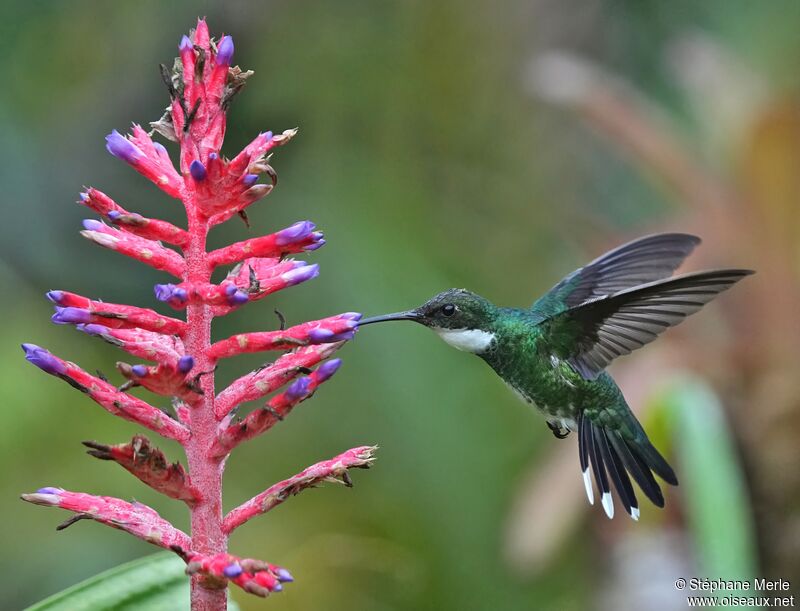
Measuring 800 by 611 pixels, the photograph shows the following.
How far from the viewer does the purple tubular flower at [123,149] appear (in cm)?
183

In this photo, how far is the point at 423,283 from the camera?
4746 mm

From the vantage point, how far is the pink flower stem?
5.74 feet

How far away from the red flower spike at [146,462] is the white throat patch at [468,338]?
105 centimetres

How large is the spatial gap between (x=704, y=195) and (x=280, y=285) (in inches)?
108

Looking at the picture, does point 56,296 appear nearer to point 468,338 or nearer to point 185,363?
point 185,363

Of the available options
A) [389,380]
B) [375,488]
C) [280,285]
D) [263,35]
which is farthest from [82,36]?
[280,285]

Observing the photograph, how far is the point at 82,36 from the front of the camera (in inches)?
199

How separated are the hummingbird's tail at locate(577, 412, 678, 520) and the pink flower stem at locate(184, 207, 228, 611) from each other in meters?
1.17

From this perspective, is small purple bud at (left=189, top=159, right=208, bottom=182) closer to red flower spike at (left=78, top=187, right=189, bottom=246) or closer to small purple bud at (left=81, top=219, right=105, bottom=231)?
red flower spike at (left=78, top=187, right=189, bottom=246)

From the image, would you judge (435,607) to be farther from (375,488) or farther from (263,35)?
(263,35)

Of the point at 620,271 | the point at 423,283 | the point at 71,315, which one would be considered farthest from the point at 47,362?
the point at 423,283

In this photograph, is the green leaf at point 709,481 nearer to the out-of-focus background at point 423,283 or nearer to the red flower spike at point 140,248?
the out-of-focus background at point 423,283

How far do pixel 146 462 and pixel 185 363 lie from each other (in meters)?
0.18

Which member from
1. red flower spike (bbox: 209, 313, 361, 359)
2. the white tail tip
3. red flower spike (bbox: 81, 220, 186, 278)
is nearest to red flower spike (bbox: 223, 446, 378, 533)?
red flower spike (bbox: 209, 313, 361, 359)
